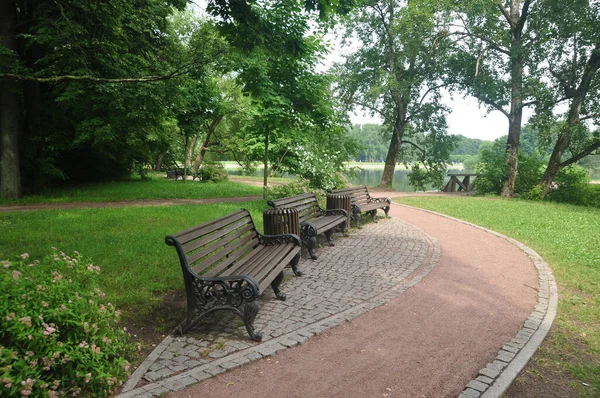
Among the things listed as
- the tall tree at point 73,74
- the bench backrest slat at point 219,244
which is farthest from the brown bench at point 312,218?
the tall tree at point 73,74

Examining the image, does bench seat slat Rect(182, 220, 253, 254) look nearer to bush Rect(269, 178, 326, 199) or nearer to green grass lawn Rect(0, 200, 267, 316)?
green grass lawn Rect(0, 200, 267, 316)

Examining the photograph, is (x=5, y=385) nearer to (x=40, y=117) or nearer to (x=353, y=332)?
(x=353, y=332)

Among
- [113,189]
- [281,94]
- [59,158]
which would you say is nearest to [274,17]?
[281,94]

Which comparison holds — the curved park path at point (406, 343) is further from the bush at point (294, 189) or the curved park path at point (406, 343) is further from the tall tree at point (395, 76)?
the tall tree at point (395, 76)

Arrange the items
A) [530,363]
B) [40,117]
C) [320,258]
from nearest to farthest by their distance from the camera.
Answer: [530,363]
[320,258]
[40,117]

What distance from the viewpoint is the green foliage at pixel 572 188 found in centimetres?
1783

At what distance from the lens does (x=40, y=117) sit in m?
14.8

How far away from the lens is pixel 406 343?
147 inches

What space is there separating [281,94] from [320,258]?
6.21 meters

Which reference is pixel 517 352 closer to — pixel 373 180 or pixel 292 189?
pixel 292 189

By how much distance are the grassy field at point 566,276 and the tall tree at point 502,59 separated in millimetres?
6540

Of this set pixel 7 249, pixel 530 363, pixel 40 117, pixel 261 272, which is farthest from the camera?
pixel 40 117

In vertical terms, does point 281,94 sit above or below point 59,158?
above

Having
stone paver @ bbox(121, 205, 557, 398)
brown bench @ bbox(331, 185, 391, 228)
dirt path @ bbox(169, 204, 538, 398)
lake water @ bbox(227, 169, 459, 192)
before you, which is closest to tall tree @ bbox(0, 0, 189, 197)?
brown bench @ bbox(331, 185, 391, 228)
